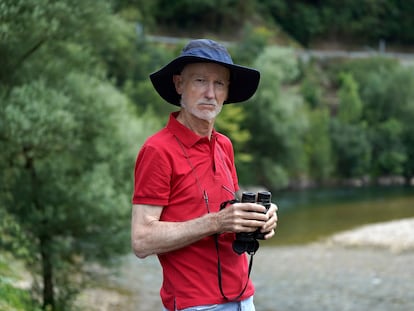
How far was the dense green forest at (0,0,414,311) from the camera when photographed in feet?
33.9

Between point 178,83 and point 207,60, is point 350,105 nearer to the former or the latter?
point 178,83

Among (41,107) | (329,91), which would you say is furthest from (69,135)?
(329,91)

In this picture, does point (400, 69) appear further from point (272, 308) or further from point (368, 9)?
point (272, 308)

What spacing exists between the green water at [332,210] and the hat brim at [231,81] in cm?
1985

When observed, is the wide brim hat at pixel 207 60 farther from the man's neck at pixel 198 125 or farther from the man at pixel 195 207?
the man's neck at pixel 198 125

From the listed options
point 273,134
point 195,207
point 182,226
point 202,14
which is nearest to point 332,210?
point 273,134

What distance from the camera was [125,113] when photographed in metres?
14.2

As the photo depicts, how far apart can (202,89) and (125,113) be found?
11.6 metres

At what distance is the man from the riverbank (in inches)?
400

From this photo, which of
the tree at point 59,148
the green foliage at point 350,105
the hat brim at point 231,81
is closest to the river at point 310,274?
the tree at point 59,148

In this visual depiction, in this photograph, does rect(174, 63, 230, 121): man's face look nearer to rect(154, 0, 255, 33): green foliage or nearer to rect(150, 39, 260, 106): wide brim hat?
rect(150, 39, 260, 106): wide brim hat

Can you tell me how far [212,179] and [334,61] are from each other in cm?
6254

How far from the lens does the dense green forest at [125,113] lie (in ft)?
33.9

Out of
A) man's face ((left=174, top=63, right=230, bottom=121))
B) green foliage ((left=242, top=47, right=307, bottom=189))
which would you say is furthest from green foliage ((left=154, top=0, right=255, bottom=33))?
man's face ((left=174, top=63, right=230, bottom=121))
